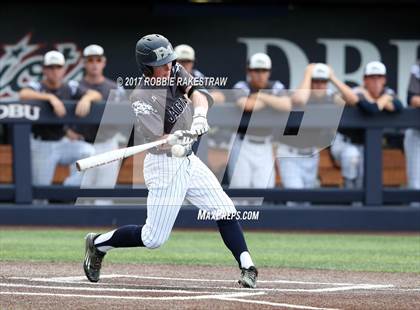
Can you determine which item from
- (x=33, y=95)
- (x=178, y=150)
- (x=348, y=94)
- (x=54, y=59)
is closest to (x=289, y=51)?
(x=348, y=94)

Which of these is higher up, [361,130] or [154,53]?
[154,53]

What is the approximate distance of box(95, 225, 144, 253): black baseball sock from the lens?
7.00 m

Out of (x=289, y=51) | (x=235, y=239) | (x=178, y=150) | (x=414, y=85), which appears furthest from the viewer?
(x=289, y=51)

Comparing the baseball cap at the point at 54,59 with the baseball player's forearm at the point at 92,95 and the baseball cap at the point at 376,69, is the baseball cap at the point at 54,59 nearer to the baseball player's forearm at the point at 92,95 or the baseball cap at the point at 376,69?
the baseball player's forearm at the point at 92,95

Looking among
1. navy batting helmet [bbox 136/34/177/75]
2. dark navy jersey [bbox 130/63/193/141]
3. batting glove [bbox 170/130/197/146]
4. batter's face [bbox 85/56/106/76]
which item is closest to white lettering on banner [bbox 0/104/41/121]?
batter's face [bbox 85/56/106/76]

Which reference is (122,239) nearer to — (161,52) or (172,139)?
(172,139)

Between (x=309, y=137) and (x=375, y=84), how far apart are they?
943mm

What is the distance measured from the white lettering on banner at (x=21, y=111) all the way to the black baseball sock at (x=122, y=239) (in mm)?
4416

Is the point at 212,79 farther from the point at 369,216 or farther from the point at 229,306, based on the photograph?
the point at 229,306

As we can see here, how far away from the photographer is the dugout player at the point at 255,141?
11.4 meters

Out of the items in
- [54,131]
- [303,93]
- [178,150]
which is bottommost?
[54,131]

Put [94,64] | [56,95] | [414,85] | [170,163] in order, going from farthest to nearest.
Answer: [414,85]
[56,95]
[94,64]
[170,163]

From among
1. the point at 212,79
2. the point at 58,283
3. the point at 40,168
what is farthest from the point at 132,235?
the point at 212,79

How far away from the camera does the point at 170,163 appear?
6875mm
